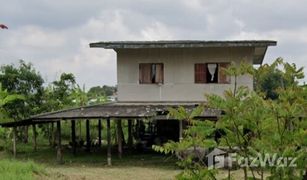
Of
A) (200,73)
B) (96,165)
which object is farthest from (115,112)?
(200,73)

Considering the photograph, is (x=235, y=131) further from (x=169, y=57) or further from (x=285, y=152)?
(x=169, y=57)

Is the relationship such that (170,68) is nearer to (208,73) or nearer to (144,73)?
(144,73)

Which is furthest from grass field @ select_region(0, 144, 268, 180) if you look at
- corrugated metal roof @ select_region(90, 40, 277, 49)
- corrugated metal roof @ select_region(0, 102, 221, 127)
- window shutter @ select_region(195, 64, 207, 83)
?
corrugated metal roof @ select_region(90, 40, 277, 49)

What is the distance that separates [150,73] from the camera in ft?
63.5

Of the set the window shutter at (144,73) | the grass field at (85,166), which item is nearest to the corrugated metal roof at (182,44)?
the window shutter at (144,73)

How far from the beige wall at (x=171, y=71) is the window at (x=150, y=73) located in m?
0.14

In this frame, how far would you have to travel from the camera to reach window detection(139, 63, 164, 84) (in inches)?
758

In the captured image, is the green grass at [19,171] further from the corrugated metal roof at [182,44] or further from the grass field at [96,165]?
the corrugated metal roof at [182,44]

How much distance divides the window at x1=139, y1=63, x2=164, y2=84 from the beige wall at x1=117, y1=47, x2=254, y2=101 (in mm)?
145

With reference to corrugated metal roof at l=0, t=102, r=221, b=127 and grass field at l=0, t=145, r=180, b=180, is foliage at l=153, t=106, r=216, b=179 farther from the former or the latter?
corrugated metal roof at l=0, t=102, r=221, b=127

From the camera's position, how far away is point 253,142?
3.58 meters

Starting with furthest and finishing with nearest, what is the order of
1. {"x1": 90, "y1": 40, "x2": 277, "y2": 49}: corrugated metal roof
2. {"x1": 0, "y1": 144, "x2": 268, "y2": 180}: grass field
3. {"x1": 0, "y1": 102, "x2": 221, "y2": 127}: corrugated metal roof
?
{"x1": 90, "y1": 40, "x2": 277, "y2": 49}: corrugated metal roof → {"x1": 0, "y1": 102, "x2": 221, "y2": 127}: corrugated metal roof → {"x1": 0, "y1": 144, "x2": 268, "y2": 180}: grass field

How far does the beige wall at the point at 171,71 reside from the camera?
1888 cm

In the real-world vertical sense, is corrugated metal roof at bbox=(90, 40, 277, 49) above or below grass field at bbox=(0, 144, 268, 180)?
above
